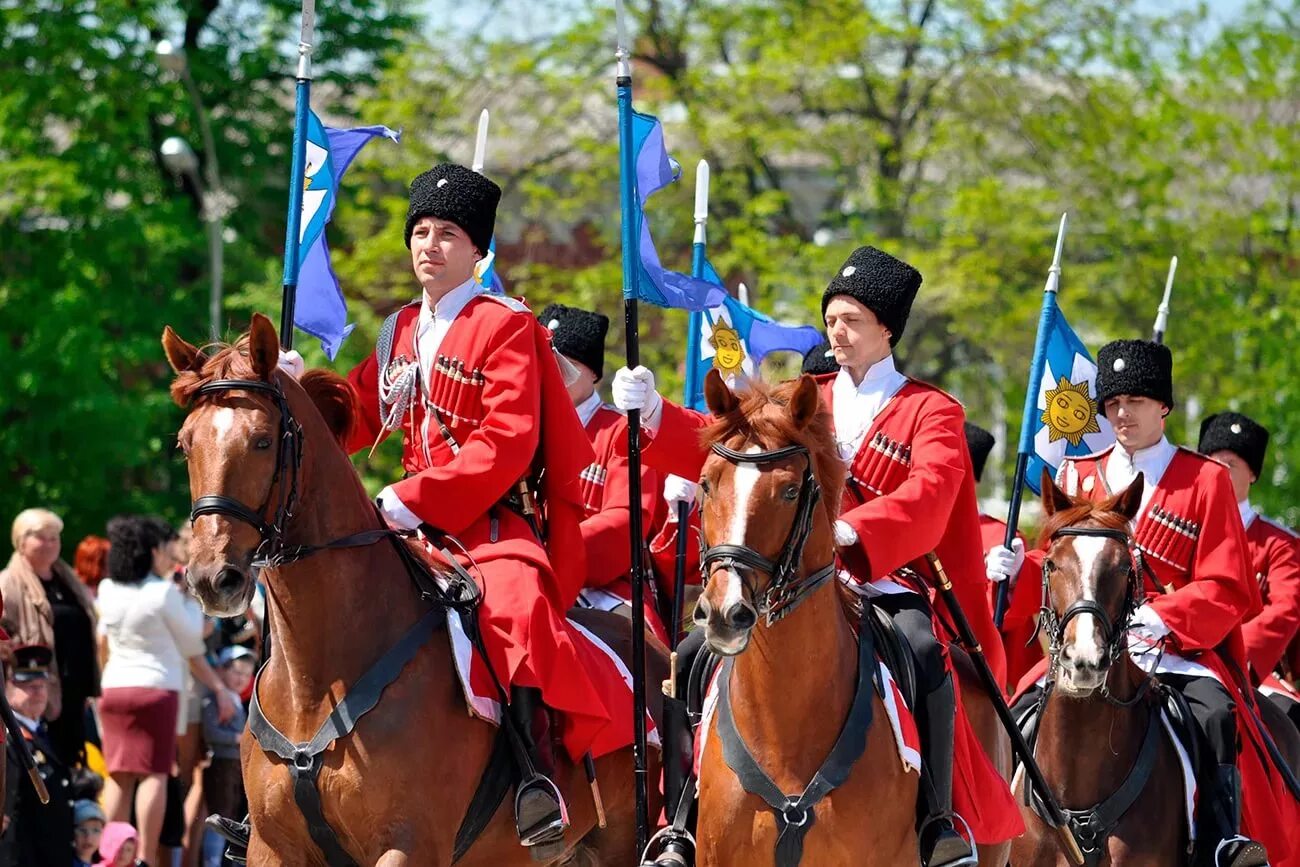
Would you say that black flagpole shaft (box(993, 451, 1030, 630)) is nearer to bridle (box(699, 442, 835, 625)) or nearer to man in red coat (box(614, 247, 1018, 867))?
man in red coat (box(614, 247, 1018, 867))

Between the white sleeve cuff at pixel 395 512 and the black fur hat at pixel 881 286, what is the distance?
189 centimetres

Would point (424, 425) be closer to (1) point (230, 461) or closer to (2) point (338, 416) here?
(2) point (338, 416)

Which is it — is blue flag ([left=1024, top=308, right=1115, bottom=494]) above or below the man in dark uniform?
above

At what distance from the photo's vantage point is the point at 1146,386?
34.0 ft

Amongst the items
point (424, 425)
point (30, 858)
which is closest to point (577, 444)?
point (424, 425)

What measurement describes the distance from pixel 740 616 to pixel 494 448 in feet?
6.96

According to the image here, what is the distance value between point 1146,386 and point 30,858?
20.5 feet

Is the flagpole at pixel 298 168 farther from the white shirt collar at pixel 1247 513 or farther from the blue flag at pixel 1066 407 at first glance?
the white shirt collar at pixel 1247 513

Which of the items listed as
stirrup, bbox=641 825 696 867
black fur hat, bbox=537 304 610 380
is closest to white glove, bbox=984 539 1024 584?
black fur hat, bbox=537 304 610 380

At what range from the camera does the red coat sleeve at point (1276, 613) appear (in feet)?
41.3

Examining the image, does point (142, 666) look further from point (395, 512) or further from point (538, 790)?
point (538, 790)

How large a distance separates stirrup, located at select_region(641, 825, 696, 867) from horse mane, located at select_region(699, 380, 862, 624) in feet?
4.37

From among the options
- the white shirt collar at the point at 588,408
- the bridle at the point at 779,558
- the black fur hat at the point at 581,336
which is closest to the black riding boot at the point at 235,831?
the bridle at the point at 779,558

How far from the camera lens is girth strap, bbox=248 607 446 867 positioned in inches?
285
